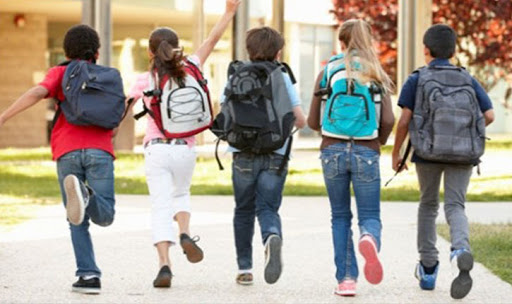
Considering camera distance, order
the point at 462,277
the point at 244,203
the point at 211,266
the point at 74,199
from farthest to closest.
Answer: the point at 211,266 < the point at 244,203 < the point at 74,199 < the point at 462,277

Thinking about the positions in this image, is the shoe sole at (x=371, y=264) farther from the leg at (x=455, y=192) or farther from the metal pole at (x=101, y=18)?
the metal pole at (x=101, y=18)

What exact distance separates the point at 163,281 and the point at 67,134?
1.04 meters

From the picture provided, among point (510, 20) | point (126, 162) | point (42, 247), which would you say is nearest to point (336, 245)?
point (42, 247)

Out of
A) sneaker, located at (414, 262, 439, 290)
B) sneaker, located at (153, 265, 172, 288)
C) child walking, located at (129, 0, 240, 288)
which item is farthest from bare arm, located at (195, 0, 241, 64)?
sneaker, located at (414, 262, 439, 290)

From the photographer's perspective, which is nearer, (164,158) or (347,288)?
(347,288)

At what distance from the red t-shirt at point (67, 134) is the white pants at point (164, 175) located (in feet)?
1.01

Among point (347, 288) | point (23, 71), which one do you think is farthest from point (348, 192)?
point (23, 71)

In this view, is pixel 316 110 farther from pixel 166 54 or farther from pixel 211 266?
pixel 211 266

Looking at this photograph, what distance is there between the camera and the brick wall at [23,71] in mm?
28656

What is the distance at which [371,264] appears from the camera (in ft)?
24.1

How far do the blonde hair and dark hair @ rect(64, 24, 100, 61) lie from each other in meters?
1.46

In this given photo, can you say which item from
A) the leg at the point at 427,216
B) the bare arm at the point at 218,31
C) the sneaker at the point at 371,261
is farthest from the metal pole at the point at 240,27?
the sneaker at the point at 371,261

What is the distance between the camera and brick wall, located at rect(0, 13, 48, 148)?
28.7 meters

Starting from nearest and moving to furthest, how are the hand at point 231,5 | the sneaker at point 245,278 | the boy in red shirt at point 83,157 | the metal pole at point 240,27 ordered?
the boy in red shirt at point 83,157
the sneaker at point 245,278
the hand at point 231,5
the metal pole at point 240,27
